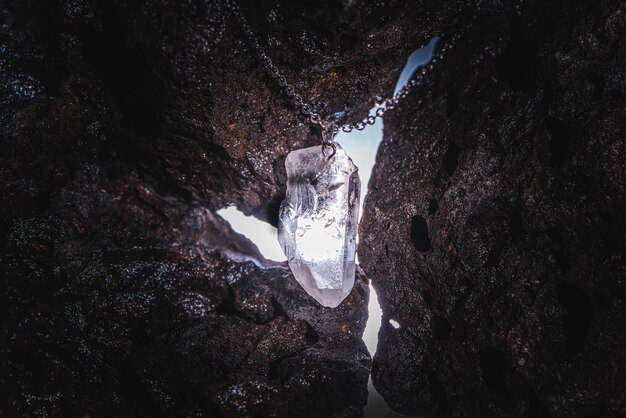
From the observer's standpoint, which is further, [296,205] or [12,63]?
[296,205]

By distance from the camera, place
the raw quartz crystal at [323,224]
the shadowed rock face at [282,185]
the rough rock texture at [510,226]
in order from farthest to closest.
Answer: the raw quartz crystal at [323,224] → the shadowed rock face at [282,185] → the rough rock texture at [510,226]

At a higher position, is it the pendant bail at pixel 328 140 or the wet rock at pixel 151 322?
the pendant bail at pixel 328 140

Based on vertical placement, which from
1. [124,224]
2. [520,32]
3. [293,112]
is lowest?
[124,224]

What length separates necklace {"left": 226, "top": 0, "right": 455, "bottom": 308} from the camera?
2.55 meters

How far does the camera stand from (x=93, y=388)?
2.25m

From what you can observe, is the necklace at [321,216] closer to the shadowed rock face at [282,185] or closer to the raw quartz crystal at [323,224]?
the raw quartz crystal at [323,224]

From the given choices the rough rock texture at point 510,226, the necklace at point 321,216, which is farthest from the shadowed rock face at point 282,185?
the necklace at point 321,216

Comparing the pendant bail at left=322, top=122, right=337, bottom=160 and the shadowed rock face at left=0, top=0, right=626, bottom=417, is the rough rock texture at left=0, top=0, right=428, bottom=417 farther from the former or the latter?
the pendant bail at left=322, top=122, right=337, bottom=160

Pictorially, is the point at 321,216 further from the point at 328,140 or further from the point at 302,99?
the point at 302,99

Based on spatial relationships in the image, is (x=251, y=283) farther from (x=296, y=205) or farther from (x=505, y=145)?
(x=505, y=145)

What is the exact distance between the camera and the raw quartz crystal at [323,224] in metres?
2.55

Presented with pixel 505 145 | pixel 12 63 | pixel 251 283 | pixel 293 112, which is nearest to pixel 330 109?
pixel 293 112

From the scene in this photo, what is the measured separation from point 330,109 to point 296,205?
0.90m

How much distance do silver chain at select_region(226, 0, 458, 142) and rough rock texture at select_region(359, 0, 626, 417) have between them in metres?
0.11
